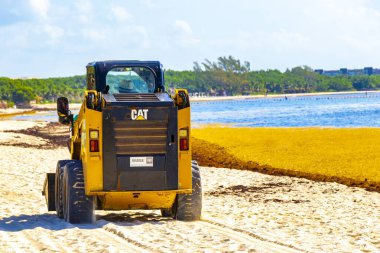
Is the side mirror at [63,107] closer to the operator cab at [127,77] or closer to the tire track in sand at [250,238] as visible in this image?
the operator cab at [127,77]

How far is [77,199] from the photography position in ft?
41.9

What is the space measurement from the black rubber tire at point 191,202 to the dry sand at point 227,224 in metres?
0.27

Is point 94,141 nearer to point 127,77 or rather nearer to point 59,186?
point 127,77

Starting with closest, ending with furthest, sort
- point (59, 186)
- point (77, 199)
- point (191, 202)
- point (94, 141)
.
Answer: point (94, 141)
point (77, 199)
point (191, 202)
point (59, 186)

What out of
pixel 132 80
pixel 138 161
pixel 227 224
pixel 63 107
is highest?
pixel 132 80

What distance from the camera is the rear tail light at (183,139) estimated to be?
12.3 metres

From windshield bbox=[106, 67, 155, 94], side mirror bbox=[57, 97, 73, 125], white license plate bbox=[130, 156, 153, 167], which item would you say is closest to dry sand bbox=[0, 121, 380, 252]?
white license plate bbox=[130, 156, 153, 167]

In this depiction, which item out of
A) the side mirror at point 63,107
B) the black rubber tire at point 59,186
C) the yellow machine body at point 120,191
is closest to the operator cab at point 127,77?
the side mirror at point 63,107

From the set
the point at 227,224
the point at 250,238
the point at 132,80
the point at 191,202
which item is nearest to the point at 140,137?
the point at 132,80

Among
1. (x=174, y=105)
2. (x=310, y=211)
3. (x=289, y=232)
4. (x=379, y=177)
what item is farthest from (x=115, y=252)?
(x=379, y=177)

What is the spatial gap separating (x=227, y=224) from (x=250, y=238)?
1.54 meters

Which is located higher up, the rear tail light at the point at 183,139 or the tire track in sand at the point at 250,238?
the rear tail light at the point at 183,139

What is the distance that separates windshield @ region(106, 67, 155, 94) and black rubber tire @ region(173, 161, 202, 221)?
1619 millimetres

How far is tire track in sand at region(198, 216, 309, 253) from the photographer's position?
11.0 m
